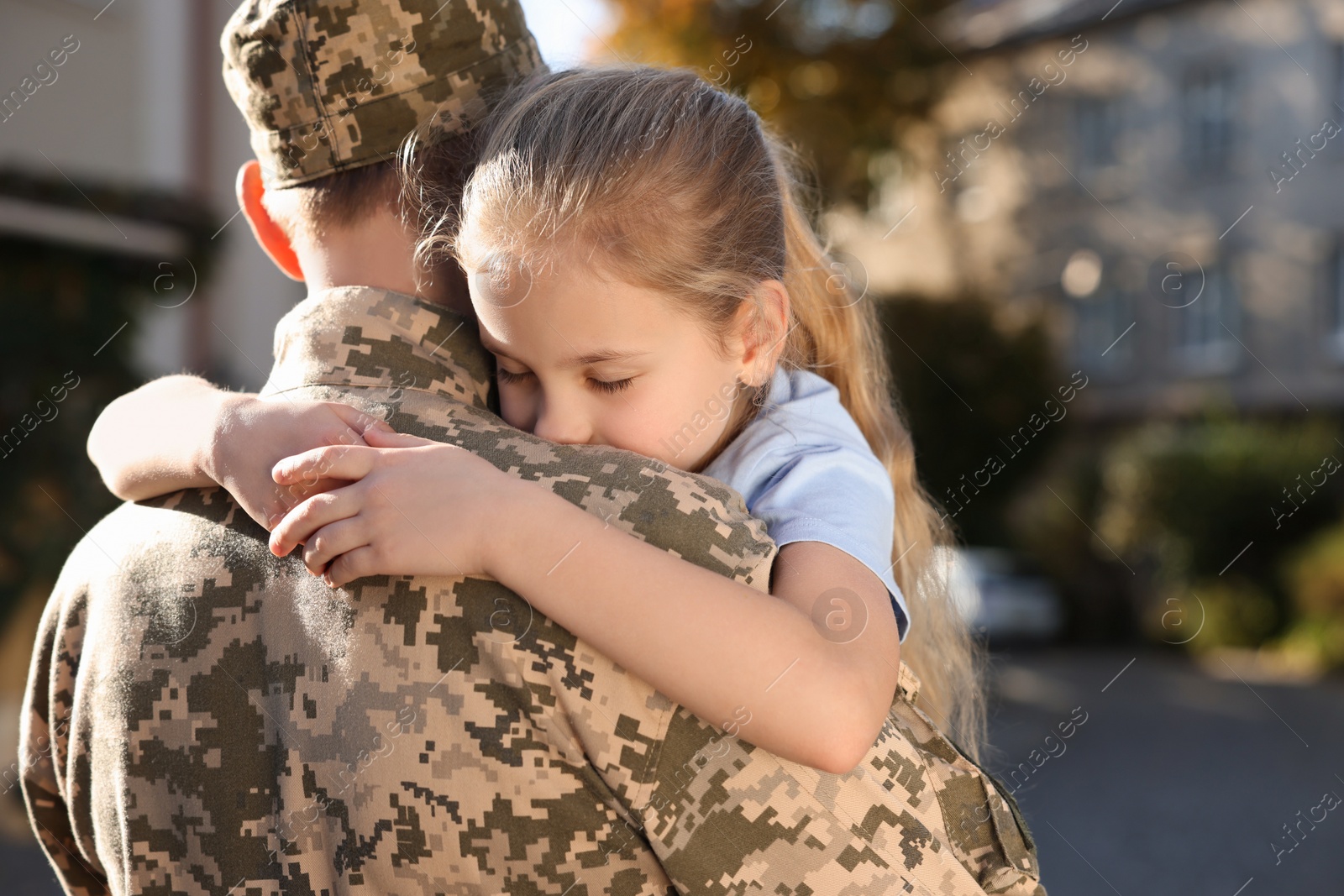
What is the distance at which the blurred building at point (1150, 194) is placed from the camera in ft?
63.3

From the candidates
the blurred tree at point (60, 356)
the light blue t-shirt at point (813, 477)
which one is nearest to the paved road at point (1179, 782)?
the light blue t-shirt at point (813, 477)

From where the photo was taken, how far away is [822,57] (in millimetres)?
14336

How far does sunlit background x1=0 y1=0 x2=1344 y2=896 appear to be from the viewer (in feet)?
23.7

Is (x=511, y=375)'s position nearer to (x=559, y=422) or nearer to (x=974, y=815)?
(x=559, y=422)

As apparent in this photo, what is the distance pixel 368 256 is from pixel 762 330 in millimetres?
602

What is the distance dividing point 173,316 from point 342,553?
7.50 metres

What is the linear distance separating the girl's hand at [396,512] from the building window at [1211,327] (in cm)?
2160

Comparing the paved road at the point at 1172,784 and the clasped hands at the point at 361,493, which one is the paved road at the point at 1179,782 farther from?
the clasped hands at the point at 361,493

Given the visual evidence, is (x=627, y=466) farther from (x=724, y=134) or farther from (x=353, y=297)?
(x=724, y=134)

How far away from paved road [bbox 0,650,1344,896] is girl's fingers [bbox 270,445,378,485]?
12.8 ft

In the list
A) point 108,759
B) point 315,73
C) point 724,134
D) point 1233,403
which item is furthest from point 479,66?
point 1233,403

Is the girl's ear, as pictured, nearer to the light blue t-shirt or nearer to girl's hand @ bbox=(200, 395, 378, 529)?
the light blue t-shirt

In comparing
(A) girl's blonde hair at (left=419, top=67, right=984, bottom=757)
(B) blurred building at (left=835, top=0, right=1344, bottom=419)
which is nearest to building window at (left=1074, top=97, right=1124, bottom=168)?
(B) blurred building at (left=835, top=0, right=1344, bottom=419)

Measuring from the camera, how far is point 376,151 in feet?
5.00
